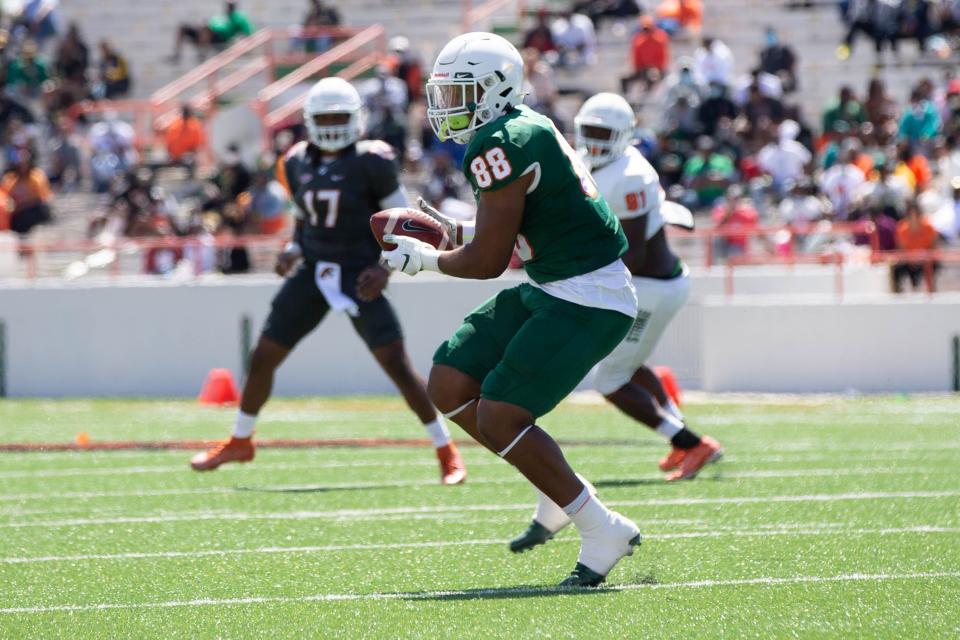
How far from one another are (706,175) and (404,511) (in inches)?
446

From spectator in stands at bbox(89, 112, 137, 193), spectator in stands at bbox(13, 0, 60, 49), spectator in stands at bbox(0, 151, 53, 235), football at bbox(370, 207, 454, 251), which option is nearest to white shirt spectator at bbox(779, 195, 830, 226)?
spectator in stands at bbox(89, 112, 137, 193)

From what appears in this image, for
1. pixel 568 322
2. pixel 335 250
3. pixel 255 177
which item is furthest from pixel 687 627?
pixel 255 177

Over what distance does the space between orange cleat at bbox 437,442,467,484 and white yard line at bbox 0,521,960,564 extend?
5.91 feet

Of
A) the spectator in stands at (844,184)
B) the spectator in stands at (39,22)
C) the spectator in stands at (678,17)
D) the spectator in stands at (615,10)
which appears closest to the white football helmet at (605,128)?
the spectator in stands at (844,184)

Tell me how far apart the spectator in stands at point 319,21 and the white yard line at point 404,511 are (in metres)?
15.7

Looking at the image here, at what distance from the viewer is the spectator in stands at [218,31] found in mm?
24094

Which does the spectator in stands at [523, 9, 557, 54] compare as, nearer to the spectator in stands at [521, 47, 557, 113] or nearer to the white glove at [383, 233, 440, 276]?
the spectator in stands at [521, 47, 557, 113]

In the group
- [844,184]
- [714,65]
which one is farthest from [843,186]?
[714,65]

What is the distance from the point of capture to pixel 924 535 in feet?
21.8

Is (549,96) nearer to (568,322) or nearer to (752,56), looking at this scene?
(752,56)

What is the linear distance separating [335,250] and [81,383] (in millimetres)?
7527

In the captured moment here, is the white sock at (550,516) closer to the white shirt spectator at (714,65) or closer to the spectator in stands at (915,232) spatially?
the spectator in stands at (915,232)

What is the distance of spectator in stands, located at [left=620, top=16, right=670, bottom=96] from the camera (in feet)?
68.6

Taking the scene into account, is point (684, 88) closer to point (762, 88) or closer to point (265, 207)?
point (762, 88)
